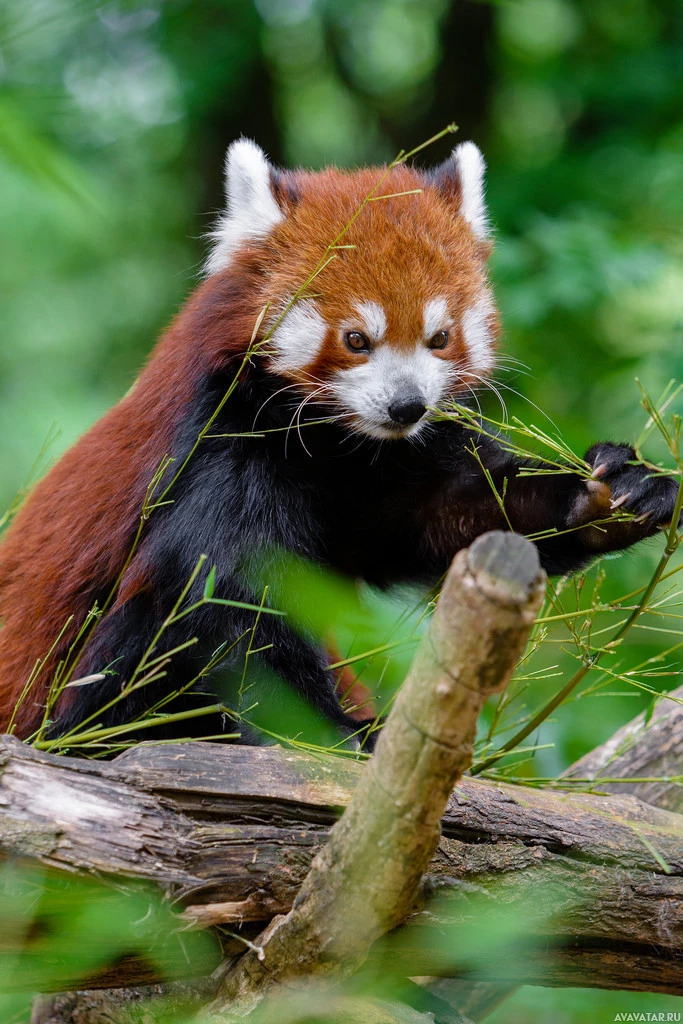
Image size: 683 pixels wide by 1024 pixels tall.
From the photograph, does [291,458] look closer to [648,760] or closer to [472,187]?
[472,187]

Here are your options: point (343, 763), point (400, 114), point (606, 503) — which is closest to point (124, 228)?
point (400, 114)

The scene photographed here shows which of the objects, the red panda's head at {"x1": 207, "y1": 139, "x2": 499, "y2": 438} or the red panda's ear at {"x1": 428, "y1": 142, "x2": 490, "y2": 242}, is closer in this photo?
the red panda's head at {"x1": 207, "y1": 139, "x2": 499, "y2": 438}

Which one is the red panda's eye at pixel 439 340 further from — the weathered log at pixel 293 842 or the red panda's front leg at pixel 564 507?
the weathered log at pixel 293 842

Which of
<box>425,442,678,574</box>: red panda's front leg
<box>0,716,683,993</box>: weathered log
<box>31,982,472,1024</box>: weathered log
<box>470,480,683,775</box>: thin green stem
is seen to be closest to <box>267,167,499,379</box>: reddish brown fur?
<box>425,442,678,574</box>: red panda's front leg

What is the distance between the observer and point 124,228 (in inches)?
220

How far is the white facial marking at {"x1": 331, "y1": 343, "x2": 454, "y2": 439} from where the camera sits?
2543 mm

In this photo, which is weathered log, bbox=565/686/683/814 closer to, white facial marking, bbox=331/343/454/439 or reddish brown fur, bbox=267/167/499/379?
white facial marking, bbox=331/343/454/439

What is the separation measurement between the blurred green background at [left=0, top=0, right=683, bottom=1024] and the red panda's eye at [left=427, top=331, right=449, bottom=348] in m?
0.58

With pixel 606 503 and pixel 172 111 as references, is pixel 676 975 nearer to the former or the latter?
pixel 606 503

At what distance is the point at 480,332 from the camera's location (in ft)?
9.16

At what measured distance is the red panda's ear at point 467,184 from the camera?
289cm

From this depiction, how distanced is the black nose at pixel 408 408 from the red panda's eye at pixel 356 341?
19 centimetres

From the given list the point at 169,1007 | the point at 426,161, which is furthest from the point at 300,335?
the point at 426,161

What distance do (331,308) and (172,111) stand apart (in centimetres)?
286
